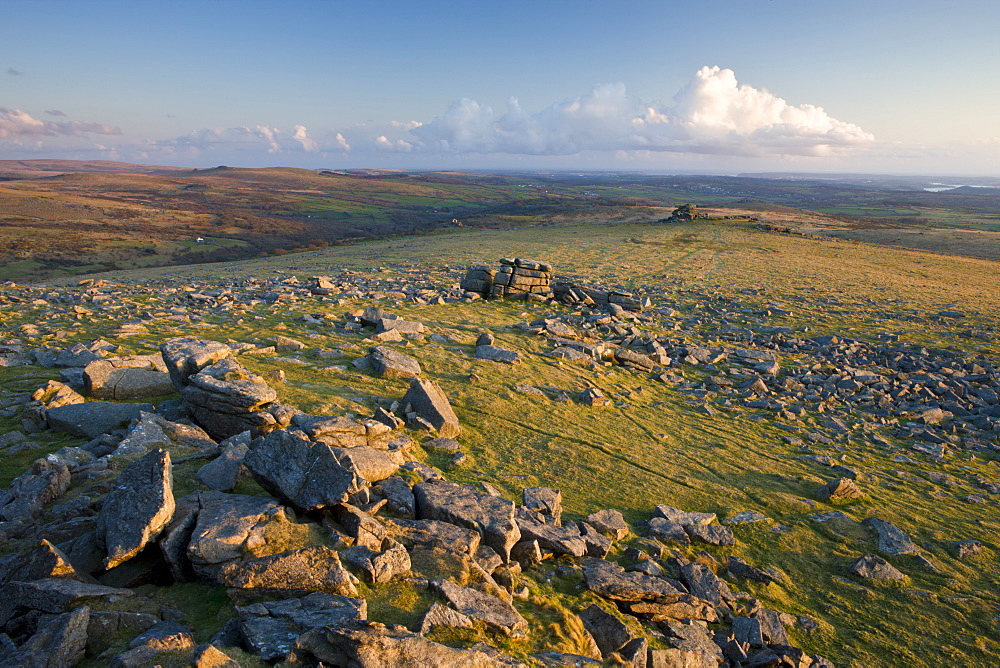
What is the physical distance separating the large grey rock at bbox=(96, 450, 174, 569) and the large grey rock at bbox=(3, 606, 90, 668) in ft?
2.94

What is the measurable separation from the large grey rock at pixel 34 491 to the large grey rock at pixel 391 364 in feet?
23.4

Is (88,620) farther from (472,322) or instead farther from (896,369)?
(896,369)

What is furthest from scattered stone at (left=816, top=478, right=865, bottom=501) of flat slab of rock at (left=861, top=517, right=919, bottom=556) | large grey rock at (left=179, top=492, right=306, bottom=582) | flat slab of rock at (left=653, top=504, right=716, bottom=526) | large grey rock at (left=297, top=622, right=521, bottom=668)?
large grey rock at (left=179, top=492, right=306, bottom=582)

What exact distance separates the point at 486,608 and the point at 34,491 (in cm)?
616

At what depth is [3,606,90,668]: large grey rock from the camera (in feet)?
14.2

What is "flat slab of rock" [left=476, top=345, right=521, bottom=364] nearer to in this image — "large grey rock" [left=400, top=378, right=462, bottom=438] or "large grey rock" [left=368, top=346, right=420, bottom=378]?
"large grey rock" [left=368, top=346, right=420, bottom=378]

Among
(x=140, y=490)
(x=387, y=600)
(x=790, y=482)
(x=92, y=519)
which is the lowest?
(x=790, y=482)

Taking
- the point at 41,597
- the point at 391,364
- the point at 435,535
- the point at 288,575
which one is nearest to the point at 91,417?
the point at 41,597

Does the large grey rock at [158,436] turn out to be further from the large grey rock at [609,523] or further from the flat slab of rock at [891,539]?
the flat slab of rock at [891,539]

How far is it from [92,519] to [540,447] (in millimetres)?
7951

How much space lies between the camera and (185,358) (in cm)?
1004

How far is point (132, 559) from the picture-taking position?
18.9 feet

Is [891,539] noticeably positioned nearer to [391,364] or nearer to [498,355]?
[498,355]

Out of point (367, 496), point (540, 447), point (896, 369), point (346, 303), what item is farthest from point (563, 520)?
point (896, 369)
